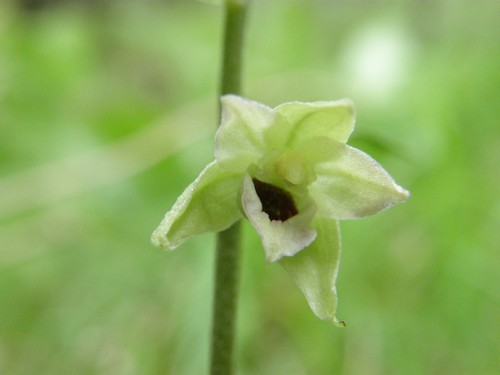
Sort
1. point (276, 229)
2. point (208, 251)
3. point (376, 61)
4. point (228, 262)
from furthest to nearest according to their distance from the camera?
point (376, 61), point (208, 251), point (228, 262), point (276, 229)

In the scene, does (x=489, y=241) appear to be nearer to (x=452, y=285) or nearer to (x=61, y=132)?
(x=452, y=285)

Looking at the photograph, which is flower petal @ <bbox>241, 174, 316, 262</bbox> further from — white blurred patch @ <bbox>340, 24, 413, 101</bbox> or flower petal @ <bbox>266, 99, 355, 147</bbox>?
white blurred patch @ <bbox>340, 24, 413, 101</bbox>

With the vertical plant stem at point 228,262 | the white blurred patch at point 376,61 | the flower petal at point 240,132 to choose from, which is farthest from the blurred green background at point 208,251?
the flower petal at point 240,132

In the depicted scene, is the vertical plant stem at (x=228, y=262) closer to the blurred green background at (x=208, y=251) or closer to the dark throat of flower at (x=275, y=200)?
the dark throat of flower at (x=275, y=200)

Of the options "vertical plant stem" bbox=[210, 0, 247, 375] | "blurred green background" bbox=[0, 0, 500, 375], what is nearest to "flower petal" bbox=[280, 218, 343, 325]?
"vertical plant stem" bbox=[210, 0, 247, 375]

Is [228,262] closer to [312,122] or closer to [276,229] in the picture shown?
[276,229]

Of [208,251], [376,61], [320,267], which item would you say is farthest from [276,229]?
[376,61]

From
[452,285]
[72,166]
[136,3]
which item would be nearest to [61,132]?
[72,166]
